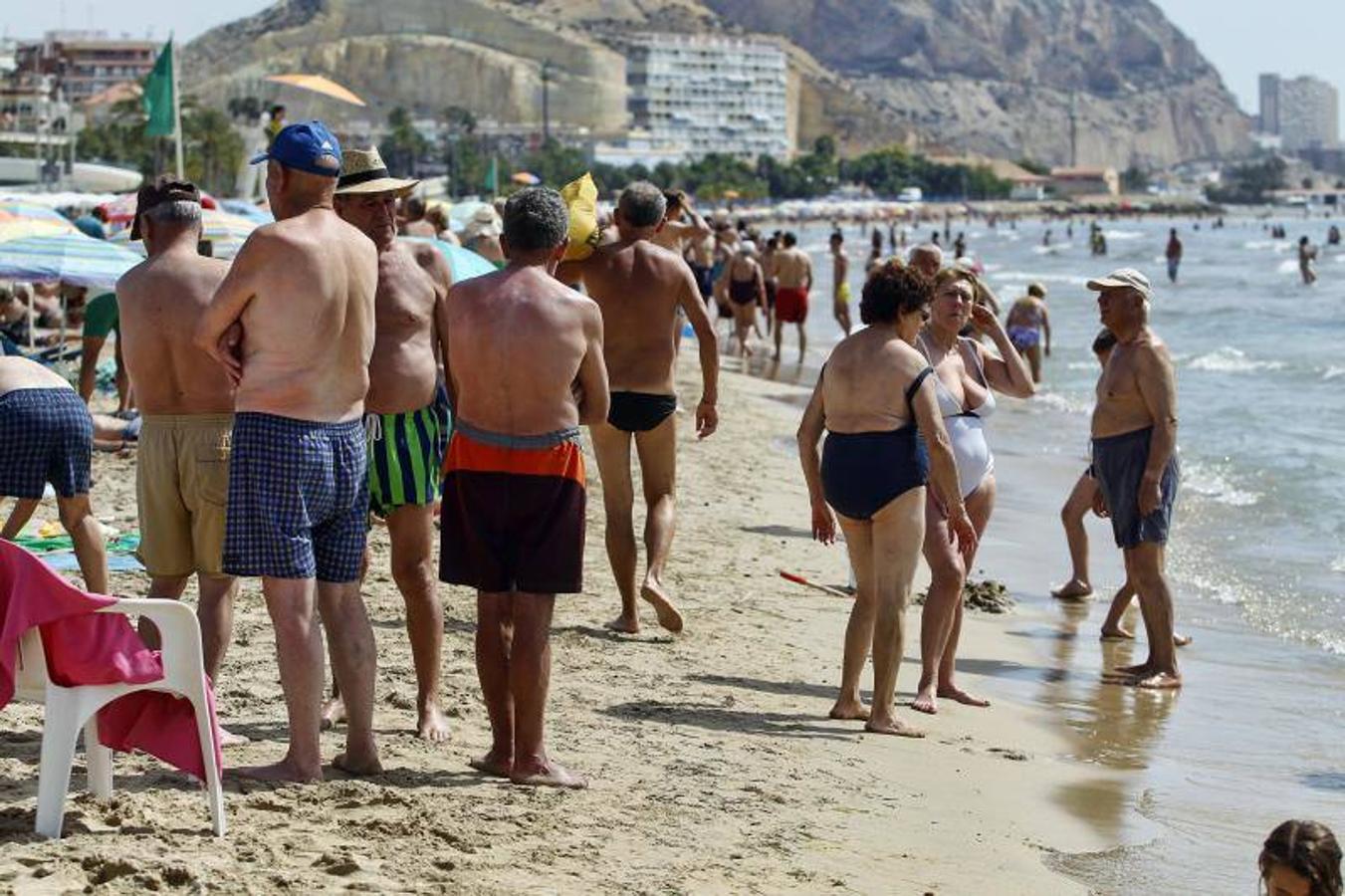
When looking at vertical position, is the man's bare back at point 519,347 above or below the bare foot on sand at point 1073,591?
above

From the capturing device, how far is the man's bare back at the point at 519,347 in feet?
17.3

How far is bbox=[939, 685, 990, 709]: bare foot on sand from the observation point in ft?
24.0

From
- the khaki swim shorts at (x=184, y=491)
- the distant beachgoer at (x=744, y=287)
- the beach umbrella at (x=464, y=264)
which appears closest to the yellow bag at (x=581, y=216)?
the beach umbrella at (x=464, y=264)

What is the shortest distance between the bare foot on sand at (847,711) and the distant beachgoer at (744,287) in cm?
1634

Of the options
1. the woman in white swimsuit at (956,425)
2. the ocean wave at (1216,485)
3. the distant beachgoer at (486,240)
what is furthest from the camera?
the ocean wave at (1216,485)

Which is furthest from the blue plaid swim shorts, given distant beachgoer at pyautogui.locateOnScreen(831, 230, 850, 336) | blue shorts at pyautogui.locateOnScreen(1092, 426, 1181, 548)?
distant beachgoer at pyautogui.locateOnScreen(831, 230, 850, 336)

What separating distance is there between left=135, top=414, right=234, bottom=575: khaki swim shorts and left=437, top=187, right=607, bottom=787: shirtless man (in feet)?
1.90

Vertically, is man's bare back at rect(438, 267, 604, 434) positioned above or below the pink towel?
above

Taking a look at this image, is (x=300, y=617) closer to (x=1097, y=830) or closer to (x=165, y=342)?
(x=165, y=342)

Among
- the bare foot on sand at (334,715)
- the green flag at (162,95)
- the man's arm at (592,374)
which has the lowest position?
the bare foot on sand at (334,715)

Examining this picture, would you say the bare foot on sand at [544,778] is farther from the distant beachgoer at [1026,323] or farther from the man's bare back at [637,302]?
the distant beachgoer at [1026,323]

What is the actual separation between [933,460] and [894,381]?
11.2 inches

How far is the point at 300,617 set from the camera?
4.89m

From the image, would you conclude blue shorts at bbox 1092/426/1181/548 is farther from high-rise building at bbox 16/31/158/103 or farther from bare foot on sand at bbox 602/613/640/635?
high-rise building at bbox 16/31/158/103
